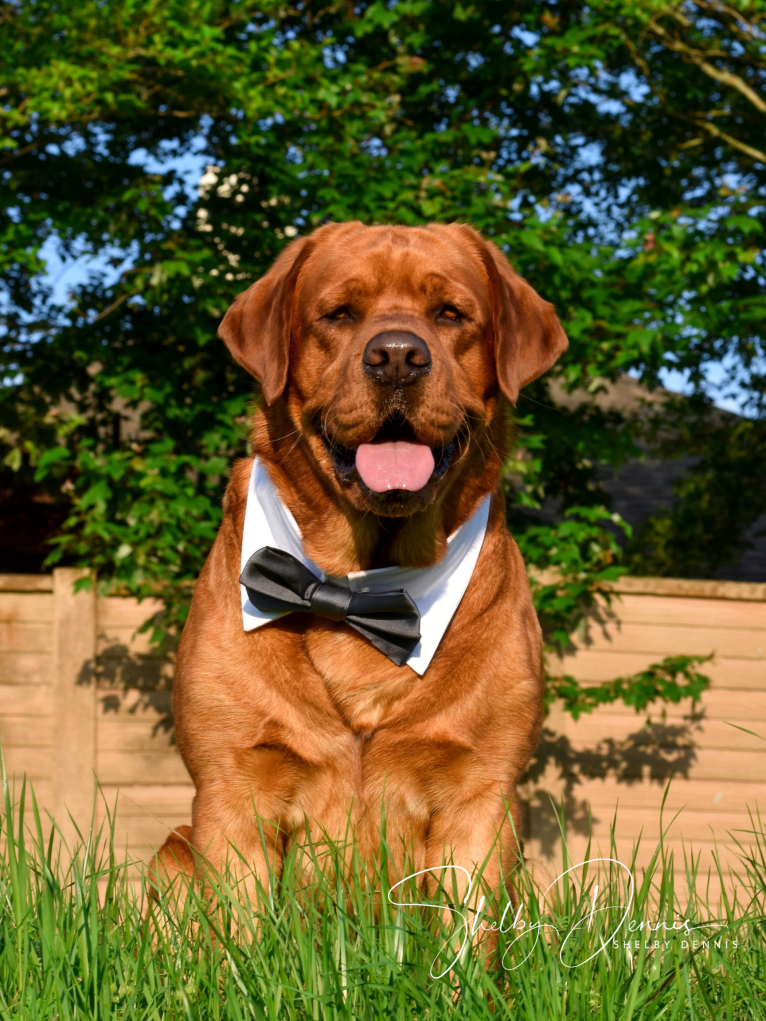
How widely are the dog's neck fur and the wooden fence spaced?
9.42ft

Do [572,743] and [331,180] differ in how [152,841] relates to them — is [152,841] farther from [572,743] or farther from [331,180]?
[331,180]

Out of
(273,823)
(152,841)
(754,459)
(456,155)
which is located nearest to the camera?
(273,823)

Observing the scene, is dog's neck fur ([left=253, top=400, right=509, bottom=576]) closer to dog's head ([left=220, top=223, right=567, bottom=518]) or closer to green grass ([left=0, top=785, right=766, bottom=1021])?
dog's head ([left=220, top=223, right=567, bottom=518])

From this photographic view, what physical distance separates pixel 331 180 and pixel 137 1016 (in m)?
4.42

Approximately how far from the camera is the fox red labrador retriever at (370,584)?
2623 mm

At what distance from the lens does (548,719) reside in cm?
557

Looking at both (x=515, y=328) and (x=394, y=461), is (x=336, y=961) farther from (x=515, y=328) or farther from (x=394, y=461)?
(x=515, y=328)

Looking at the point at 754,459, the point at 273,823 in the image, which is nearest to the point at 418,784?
the point at 273,823

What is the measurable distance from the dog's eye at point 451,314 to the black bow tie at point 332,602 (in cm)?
83

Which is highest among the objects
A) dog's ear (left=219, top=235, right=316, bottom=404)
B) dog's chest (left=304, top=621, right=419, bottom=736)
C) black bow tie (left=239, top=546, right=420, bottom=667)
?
dog's ear (left=219, top=235, right=316, bottom=404)

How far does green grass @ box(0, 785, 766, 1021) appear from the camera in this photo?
1898 millimetres

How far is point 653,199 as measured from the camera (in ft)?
27.8

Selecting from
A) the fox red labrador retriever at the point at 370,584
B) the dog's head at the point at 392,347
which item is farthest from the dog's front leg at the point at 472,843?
the dog's head at the point at 392,347
